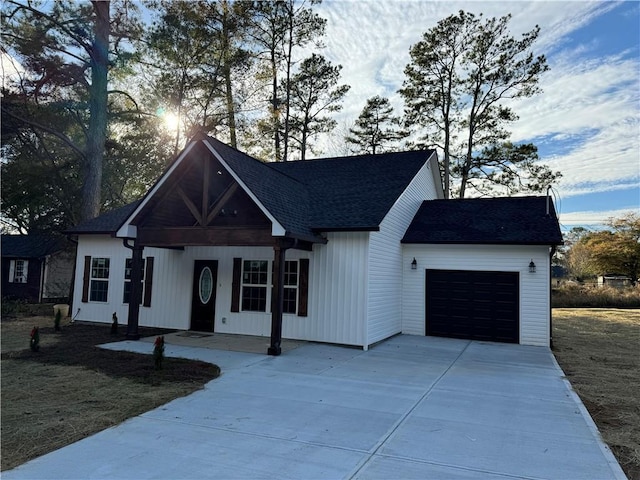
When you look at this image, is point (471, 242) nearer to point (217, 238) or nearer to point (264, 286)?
point (264, 286)

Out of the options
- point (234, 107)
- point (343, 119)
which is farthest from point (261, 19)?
point (343, 119)

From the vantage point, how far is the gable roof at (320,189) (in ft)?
30.9

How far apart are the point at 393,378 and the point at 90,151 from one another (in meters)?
16.8

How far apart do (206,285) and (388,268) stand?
17.1 feet

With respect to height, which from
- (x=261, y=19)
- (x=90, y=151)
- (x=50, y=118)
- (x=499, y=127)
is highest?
(x=261, y=19)

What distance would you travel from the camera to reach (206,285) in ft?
39.3

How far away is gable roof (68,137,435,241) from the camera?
9414mm

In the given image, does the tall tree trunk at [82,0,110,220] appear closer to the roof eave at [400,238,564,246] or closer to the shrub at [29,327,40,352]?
the shrub at [29,327,40,352]

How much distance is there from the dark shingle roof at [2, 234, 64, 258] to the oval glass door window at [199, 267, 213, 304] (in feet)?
43.7

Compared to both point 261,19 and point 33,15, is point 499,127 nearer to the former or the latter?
point 261,19

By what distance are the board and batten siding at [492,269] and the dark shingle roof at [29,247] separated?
18128 millimetres

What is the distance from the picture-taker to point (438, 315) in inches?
477

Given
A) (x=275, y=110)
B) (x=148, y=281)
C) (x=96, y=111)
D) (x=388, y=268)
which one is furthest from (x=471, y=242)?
(x=96, y=111)

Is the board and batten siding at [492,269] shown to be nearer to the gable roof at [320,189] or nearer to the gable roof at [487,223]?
the gable roof at [487,223]
